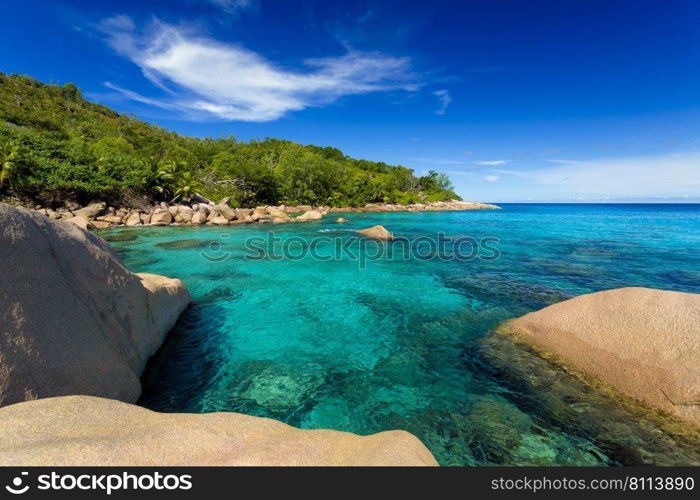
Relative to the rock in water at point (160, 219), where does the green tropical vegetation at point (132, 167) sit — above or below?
above

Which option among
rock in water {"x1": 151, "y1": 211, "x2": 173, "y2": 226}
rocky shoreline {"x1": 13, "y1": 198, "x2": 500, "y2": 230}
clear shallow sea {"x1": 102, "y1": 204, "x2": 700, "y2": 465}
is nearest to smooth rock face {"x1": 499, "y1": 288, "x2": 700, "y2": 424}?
clear shallow sea {"x1": 102, "y1": 204, "x2": 700, "y2": 465}

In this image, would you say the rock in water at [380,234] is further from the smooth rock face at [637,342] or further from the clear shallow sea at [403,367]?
the smooth rock face at [637,342]

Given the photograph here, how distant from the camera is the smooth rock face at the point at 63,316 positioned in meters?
3.37

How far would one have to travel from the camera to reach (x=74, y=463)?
2.21 meters

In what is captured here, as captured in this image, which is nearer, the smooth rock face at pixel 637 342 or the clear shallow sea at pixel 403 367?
the clear shallow sea at pixel 403 367

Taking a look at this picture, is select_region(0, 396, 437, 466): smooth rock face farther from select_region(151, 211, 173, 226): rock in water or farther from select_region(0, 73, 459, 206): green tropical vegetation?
select_region(0, 73, 459, 206): green tropical vegetation

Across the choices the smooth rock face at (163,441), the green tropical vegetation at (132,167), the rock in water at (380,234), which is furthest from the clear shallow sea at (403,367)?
the green tropical vegetation at (132,167)

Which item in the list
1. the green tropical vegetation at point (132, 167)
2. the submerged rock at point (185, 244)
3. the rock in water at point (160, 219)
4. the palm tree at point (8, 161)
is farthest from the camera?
the rock in water at point (160, 219)

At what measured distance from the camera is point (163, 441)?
2518 mm

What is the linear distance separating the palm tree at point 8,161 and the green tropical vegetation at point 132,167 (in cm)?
8

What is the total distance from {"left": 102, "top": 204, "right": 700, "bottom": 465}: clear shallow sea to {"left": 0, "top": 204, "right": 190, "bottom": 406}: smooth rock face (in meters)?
1.00

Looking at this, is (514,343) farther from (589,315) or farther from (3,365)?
(3,365)

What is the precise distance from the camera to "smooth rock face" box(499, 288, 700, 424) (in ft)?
15.1
